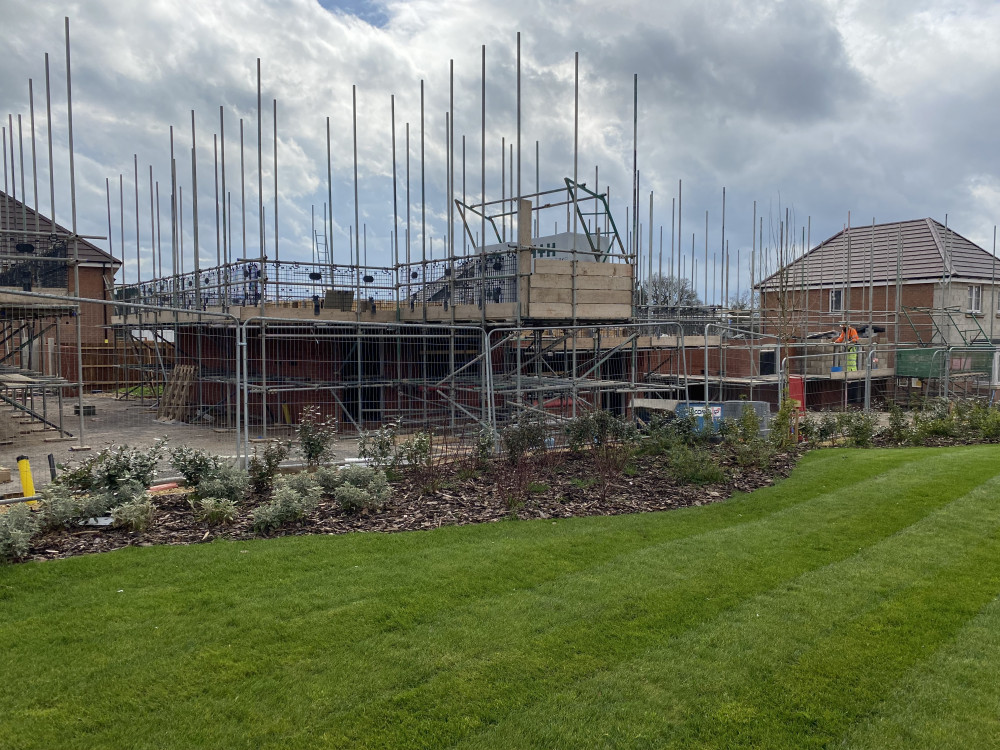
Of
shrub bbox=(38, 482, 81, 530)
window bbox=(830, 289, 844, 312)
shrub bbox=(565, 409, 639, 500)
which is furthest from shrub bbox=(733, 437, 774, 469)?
window bbox=(830, 289, 844, 312)

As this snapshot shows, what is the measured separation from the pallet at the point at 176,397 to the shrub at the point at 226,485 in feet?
34.6

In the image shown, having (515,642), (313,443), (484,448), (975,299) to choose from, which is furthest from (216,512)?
(975,299)

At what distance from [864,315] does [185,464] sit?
30619mm

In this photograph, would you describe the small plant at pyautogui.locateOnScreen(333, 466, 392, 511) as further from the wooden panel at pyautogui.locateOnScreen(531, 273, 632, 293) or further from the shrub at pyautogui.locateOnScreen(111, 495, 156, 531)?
the wooden panel at pyautogui.locateOnScreen(531, 273, 632, 293)

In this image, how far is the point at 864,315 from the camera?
107 feet

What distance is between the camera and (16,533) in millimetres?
6711

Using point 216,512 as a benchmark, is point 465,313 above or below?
above

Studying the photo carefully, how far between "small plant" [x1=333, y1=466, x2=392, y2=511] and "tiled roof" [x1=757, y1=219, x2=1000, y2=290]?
84.2 ft

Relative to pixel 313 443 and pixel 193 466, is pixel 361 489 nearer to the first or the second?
pixel 313 443

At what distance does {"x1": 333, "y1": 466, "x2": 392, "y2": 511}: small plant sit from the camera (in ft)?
28.3

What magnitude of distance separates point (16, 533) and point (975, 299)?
3731 centimetres

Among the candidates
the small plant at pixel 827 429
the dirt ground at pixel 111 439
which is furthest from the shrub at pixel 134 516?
the small plant at pixel 827 429

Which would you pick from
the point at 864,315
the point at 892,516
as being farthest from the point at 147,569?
the point at 864,315

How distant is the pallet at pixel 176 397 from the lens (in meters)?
19.3
